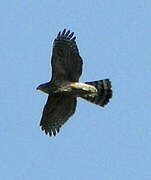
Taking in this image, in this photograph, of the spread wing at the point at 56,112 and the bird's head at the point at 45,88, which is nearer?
the bird's head at the point at 45,88

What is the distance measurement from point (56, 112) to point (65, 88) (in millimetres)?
982

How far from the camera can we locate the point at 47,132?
1012 inches

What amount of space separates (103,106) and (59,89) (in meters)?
1.40

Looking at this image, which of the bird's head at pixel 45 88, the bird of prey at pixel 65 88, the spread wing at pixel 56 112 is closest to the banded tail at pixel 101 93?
the bird of prey at pixel 65 88

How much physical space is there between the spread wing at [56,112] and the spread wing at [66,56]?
27.4 inches

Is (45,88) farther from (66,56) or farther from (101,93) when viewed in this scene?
(101,93)

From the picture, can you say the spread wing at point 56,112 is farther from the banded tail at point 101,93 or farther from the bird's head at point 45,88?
the banded tail at point 101,93

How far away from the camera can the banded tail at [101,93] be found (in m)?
25.3

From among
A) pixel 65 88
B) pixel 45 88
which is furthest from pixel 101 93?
pixel 45 88

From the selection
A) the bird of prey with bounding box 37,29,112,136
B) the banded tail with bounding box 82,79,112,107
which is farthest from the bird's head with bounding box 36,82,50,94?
the banded tail with bounding box 82,79,112,107

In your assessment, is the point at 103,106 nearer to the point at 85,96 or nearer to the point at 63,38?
the point at 85,96

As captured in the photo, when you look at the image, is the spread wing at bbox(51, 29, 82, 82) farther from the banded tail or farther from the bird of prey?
the banded tail

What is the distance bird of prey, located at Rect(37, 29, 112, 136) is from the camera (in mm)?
24938

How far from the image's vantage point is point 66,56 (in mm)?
24969
